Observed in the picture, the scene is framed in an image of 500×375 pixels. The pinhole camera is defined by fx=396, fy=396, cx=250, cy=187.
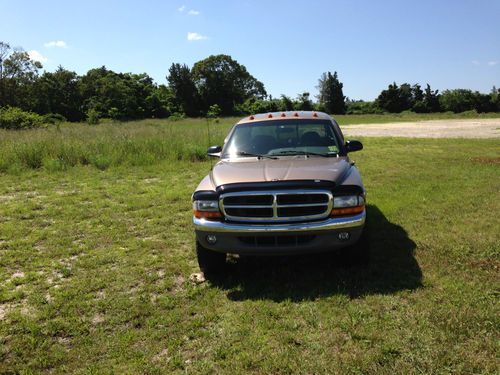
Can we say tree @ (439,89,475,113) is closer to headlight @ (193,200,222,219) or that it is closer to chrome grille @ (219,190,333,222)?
chrome grille @ (219,190,333,222)

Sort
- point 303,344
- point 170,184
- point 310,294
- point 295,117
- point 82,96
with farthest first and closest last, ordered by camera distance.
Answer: point 82,96 → point 170,184 → point 295,117 → point 310,294 → point 303,344

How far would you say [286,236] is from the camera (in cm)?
378

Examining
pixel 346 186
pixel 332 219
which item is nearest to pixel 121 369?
pixel 332 219

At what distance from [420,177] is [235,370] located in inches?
322

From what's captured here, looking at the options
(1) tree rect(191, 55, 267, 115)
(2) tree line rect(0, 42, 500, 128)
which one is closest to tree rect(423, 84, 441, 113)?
(2) tree line rect(0, 42, 500, 128)

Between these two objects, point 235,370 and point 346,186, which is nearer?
point 235,370

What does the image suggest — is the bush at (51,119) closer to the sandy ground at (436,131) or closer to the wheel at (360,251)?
the sandy ground at (436,131)

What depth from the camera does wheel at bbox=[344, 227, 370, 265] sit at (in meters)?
4.11

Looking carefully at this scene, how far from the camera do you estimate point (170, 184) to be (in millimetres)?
9547

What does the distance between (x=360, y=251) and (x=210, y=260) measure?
1579mm

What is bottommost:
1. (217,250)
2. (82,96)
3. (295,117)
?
(217,250)

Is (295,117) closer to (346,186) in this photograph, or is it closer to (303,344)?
(346,186)

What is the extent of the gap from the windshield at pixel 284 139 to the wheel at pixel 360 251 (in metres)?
1.22

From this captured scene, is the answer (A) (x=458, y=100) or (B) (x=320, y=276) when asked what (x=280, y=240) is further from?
(A) (x=458, y=100)
